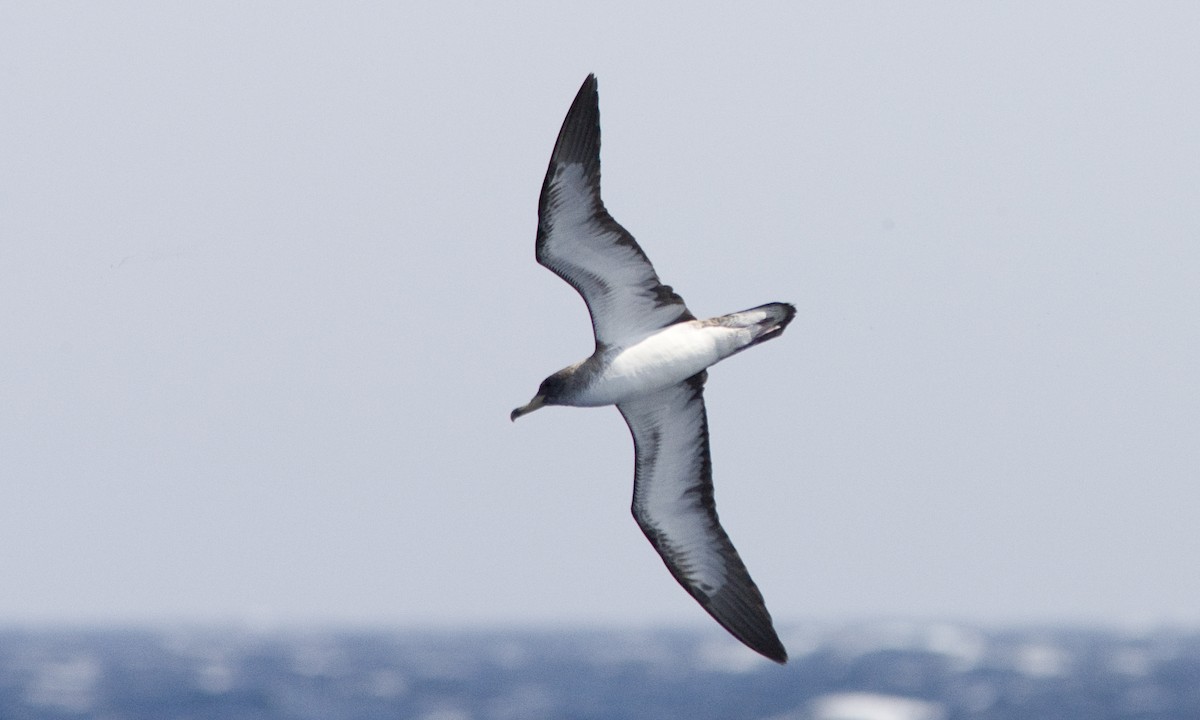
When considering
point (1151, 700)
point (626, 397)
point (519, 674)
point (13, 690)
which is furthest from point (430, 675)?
point (626, 397)

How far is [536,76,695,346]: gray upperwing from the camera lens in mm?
13391

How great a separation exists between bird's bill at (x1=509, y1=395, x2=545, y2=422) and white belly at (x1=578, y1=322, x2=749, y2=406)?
0.58 meters

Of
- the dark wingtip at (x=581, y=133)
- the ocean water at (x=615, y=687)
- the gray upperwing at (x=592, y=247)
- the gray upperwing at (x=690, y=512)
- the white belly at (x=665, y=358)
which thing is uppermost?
the ocean water at (x=615, y=687)

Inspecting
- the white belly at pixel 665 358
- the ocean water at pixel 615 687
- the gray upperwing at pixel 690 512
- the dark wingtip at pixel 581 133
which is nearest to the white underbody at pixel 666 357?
the white belly at pixel 665 358

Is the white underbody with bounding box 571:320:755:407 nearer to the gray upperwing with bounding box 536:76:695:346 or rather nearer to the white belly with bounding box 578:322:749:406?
the white belly with bounding box 578:322:749:406

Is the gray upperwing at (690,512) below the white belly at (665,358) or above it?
below

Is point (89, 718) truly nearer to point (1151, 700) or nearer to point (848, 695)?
point (848, 695)

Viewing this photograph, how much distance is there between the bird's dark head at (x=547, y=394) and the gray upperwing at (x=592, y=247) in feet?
1.70

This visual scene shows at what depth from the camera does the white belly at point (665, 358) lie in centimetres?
1416

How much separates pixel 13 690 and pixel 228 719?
63.7 feet

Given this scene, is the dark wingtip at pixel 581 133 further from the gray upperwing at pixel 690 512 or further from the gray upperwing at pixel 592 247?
the gray upperwing at pixel 690 512

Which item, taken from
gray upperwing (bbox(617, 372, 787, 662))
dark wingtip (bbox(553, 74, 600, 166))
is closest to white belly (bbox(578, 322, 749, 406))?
gray upperwing (bbox(617, 372, 787, 662))

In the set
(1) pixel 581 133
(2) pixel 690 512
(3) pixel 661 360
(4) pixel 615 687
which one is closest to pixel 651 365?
(3) pixel 661 360

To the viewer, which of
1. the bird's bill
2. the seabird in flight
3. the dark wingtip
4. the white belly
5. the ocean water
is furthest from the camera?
the ocean water
